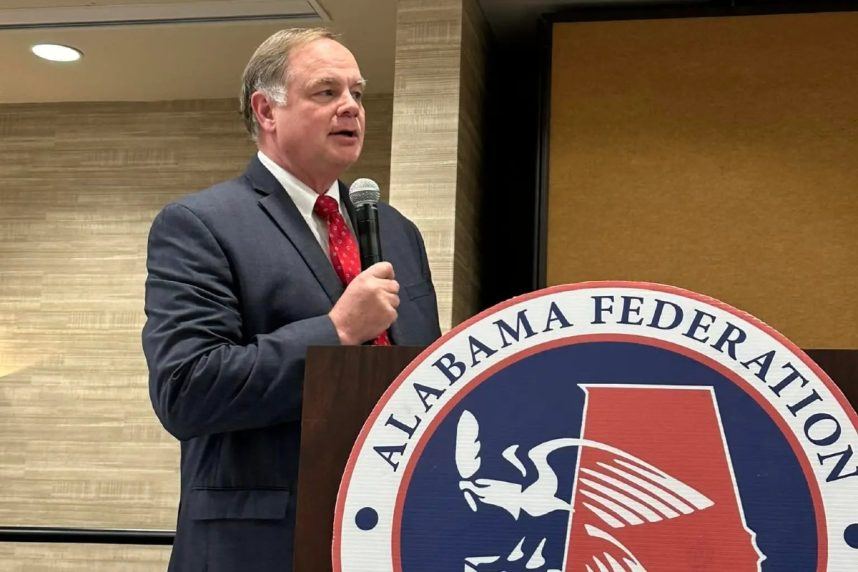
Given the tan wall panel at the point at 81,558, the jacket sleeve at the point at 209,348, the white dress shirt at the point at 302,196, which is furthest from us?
the tan wall panel at the point at 81,558

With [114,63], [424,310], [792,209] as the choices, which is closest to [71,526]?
[114,63]

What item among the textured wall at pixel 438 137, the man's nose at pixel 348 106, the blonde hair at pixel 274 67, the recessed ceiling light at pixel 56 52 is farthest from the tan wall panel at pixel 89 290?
the man's nose at pixel 348 106

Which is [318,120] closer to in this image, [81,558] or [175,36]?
[175,36]

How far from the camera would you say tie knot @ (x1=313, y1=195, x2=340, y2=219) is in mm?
1560

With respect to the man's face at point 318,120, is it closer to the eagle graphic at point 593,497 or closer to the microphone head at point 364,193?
the microphone head at point 364,193

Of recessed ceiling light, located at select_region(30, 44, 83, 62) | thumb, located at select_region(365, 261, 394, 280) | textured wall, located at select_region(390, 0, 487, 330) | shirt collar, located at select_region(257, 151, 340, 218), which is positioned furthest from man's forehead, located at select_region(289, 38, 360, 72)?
recessed ceiling light, located at select_region(30, 44, 83, 62)

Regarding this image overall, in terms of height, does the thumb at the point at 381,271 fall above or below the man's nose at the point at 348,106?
below

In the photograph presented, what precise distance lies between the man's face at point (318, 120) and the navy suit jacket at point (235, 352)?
0.32ft

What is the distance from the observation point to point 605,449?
888 millimetres

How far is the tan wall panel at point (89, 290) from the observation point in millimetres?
5059

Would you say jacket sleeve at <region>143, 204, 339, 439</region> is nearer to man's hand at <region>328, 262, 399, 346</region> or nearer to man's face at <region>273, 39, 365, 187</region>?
man's hand at <region>328, 262, 399, 346</region>

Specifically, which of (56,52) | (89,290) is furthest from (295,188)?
(89,290)

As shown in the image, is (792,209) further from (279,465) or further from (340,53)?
(279,465)

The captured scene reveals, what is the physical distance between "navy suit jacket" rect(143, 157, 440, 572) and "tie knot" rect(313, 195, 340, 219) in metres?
0.07
